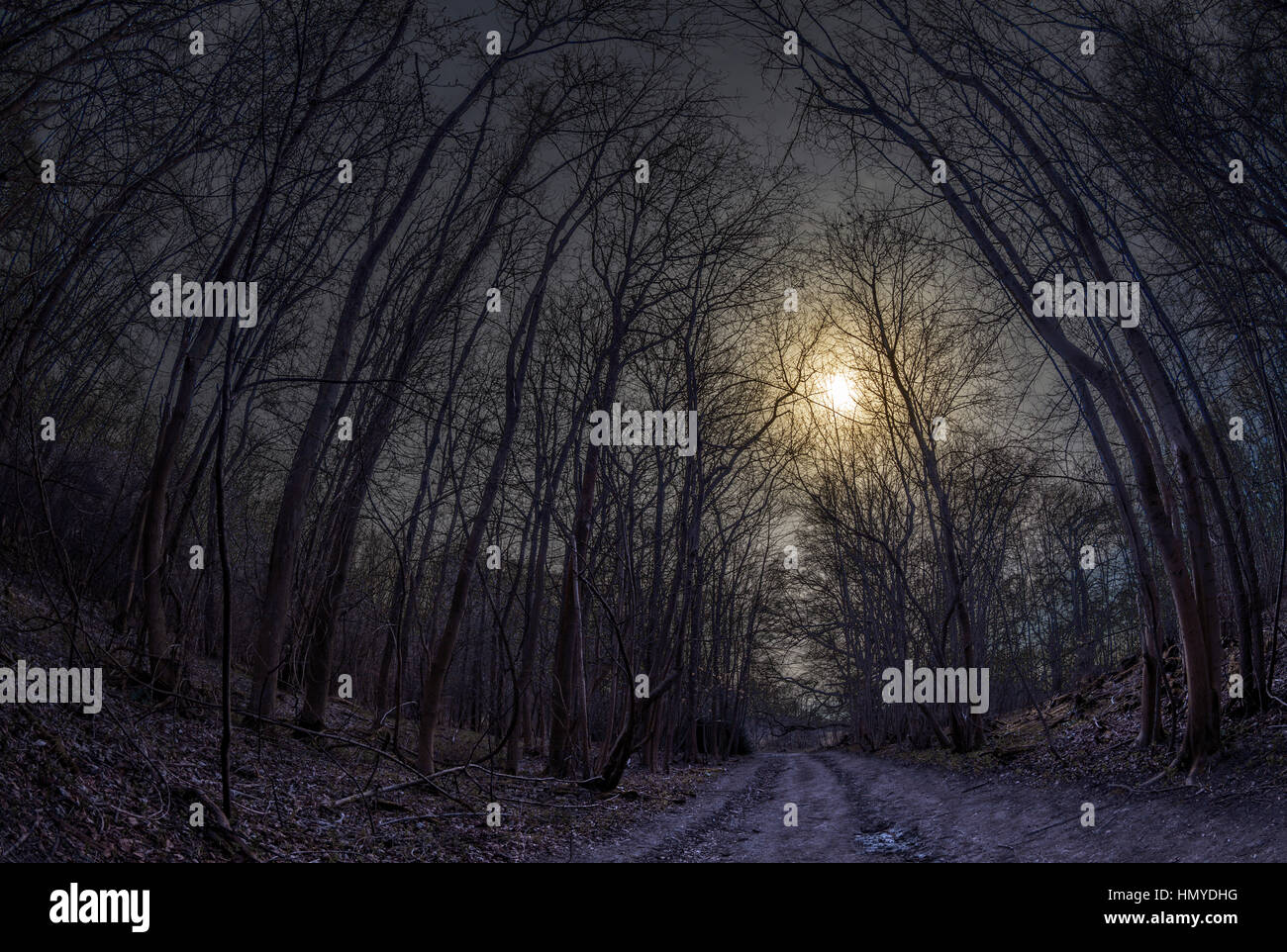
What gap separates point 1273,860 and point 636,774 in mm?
11064

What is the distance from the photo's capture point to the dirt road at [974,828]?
5.03 meters

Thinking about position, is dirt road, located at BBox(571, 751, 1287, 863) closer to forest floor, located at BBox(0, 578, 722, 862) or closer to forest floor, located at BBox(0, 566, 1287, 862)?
forest floor, located at BBox(0, 566, 1287, 862)

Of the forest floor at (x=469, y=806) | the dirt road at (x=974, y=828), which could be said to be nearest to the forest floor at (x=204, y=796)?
the forest floor at (x=469, y=806)

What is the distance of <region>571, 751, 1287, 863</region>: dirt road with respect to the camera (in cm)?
503

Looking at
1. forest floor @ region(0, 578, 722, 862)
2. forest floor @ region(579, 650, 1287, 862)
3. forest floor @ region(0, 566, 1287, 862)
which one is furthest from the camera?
forest floor @ region(579, 650, 1287, 862)

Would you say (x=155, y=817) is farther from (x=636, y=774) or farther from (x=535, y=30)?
(x=636, y=774)

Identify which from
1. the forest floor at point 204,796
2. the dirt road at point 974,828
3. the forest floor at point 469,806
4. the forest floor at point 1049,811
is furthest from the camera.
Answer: the forest floor at point 1049,811

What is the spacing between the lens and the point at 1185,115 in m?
6.34

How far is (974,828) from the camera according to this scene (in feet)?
24.6

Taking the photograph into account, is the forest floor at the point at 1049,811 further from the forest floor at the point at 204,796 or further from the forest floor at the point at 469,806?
the forest floor at the point at 204,796

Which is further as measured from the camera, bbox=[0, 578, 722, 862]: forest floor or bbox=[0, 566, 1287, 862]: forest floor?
bbox=[0, 566, 1287, 862]: forest floor

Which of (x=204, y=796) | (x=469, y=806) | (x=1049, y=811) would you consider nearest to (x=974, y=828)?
(x=1049, y=811)

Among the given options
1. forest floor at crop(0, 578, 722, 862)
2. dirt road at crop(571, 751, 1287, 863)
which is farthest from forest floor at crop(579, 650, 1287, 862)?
forest floor at crop(0, 578, 722, 862)

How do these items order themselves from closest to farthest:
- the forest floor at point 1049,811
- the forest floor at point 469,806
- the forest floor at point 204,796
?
the forest floor at point 204,796 → the forest floor at point 469,806 → the forest floor at point 1049,811
